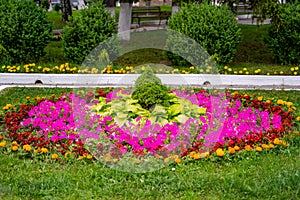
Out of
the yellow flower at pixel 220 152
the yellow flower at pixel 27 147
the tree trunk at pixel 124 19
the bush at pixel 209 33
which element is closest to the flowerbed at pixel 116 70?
the bush at pixel 209 33

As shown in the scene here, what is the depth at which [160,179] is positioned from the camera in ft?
15.3

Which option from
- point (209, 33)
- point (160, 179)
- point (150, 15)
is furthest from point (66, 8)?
point (160, 179)

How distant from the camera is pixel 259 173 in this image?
4789 millimetres

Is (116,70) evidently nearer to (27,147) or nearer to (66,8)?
(27,147)

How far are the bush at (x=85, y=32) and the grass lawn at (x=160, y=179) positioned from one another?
15.8 feet

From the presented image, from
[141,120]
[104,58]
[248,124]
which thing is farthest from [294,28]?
[141,120]

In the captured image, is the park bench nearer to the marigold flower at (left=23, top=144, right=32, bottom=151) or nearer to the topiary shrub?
the topiary shrub

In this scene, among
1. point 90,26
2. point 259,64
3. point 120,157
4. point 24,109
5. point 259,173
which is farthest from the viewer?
point 259,64

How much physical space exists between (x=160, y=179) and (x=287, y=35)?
6.51 metres

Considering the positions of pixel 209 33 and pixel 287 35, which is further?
pixel 287 35

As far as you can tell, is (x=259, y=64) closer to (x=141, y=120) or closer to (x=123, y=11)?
(x=123, y=11)

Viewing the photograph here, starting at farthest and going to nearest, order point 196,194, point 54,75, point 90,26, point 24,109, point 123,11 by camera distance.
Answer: point 123,11
point 90,26
point 54,75
point 24,109
point 196,194

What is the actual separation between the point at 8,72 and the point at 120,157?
5110mm

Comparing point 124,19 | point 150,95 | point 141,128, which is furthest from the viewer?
point 124,19
